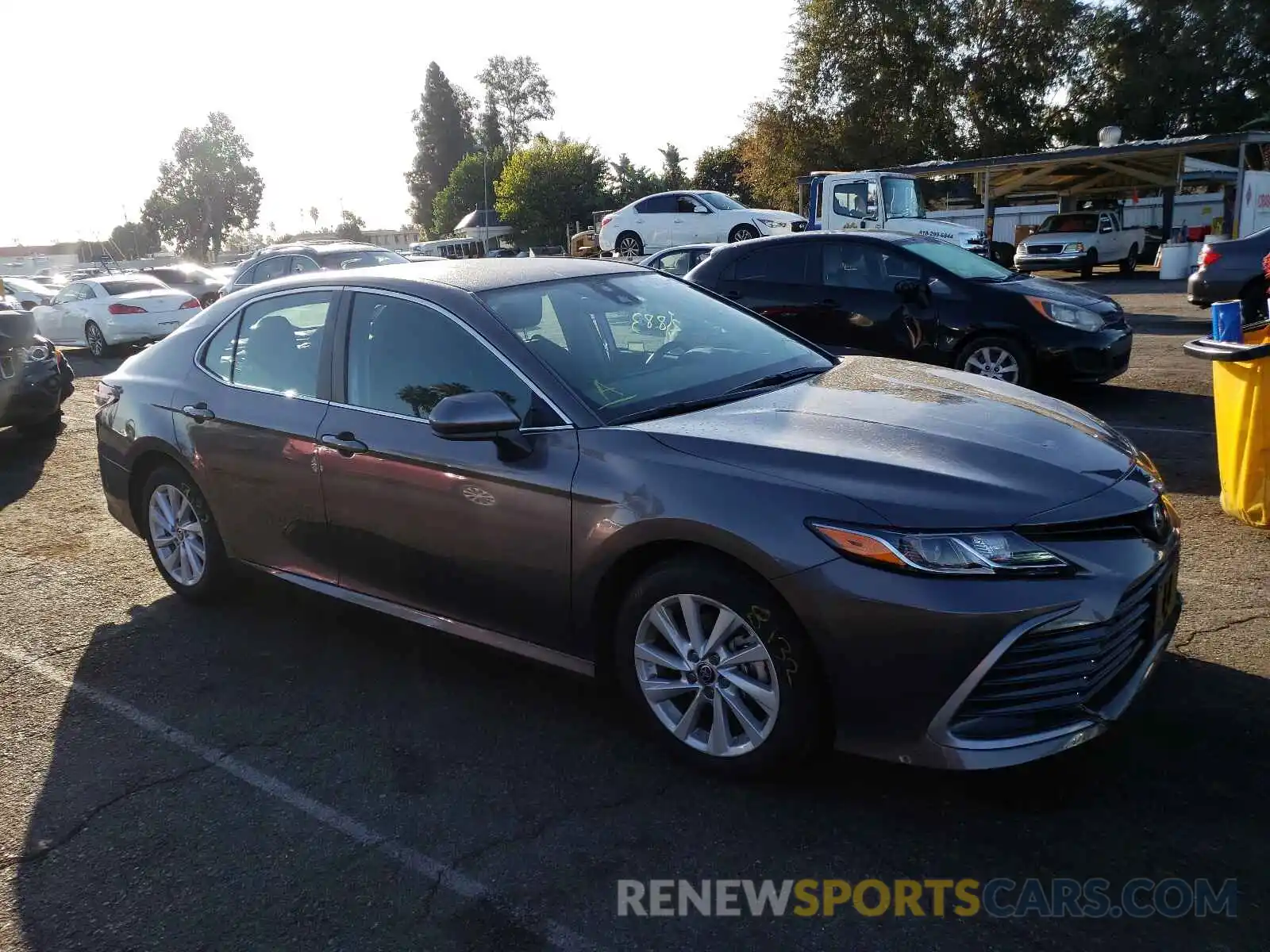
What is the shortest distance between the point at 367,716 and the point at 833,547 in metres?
2.00

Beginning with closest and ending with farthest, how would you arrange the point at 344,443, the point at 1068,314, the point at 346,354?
the point at 344,443 → the point at 346,354 → the point at 1068,314

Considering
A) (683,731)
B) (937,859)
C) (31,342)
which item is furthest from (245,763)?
(31,342)

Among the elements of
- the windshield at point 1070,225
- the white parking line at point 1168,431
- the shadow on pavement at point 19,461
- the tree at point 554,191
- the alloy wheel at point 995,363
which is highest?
the tree at point 554,191

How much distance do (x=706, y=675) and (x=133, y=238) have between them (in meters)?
113

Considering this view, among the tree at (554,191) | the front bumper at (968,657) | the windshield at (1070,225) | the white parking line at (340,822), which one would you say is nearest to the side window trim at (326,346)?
the white parking line at (340,822)

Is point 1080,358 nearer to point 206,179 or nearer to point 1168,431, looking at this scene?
point 1168,431

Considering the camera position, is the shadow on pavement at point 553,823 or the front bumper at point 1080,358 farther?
the front bumper at point 1080,358

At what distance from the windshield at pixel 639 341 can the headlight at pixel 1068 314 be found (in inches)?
189

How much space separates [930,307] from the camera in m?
8.70

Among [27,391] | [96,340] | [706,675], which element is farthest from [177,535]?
[96,340]

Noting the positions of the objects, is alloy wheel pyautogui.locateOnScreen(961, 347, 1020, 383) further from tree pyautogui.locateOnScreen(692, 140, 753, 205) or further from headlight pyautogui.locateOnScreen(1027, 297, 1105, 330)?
tree pyautogui.locateOnScreen(692, 140, 753, 205)

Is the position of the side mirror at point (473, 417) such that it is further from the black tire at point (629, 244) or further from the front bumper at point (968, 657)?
the black tire at point (629, 244)

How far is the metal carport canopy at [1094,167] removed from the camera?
84.4ft

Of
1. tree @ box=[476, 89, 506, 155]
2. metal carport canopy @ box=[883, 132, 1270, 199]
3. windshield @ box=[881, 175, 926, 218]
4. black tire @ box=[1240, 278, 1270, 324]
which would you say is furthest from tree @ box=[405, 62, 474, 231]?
black tire @ box=[1240, 278, 1270, 324]
